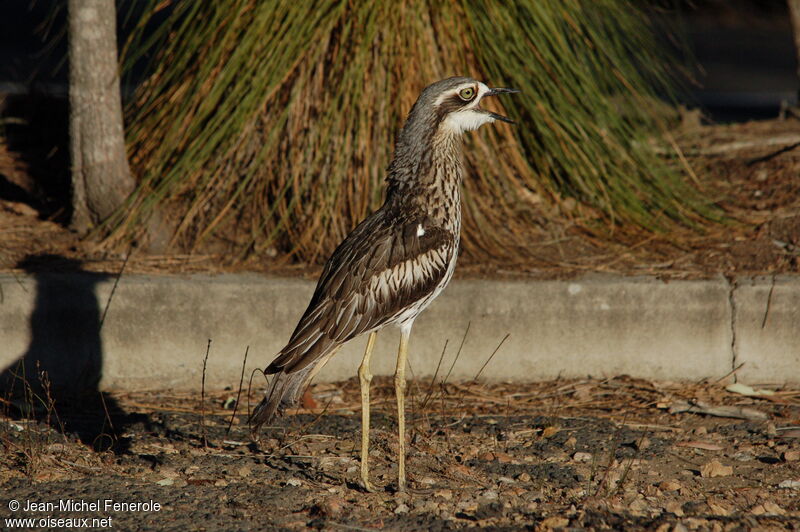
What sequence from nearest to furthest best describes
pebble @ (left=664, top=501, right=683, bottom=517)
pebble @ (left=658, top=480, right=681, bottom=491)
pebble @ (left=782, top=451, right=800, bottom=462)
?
pebble @ (left=664, top=501, right=683, bottom=517) → pebble @ (left=658, top=480, right=681, bottom=491) → pebble @ (left=782, top=451, right=800, bottom=462)

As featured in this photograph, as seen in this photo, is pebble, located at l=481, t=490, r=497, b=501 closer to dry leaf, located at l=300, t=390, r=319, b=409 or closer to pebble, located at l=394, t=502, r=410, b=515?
pebble, located at l=394, t=502, r=410, b=515

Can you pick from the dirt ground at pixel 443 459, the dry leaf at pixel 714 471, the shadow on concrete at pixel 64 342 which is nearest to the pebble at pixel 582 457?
the dirt ground at pixel 443 459

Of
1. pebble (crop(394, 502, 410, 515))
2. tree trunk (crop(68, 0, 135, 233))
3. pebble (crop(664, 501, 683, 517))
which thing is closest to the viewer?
pebble (crop(664, 501, 683, 517))

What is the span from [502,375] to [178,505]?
2.17 metres

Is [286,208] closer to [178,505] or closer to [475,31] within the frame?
[475,31]

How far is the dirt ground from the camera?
414cm

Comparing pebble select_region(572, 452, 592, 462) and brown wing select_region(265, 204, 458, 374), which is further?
pebble select_region(572, 452, 592, 462)

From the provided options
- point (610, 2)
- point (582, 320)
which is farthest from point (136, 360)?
point (610, 2)

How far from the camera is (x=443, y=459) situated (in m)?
4.79

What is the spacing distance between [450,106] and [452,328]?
136 cm

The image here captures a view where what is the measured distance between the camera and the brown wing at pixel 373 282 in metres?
4.54

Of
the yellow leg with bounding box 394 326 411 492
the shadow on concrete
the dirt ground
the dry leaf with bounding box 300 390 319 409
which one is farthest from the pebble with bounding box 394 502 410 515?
the shadow on concrete

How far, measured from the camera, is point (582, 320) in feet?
18.7

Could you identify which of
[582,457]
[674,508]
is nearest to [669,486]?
[674,508]
